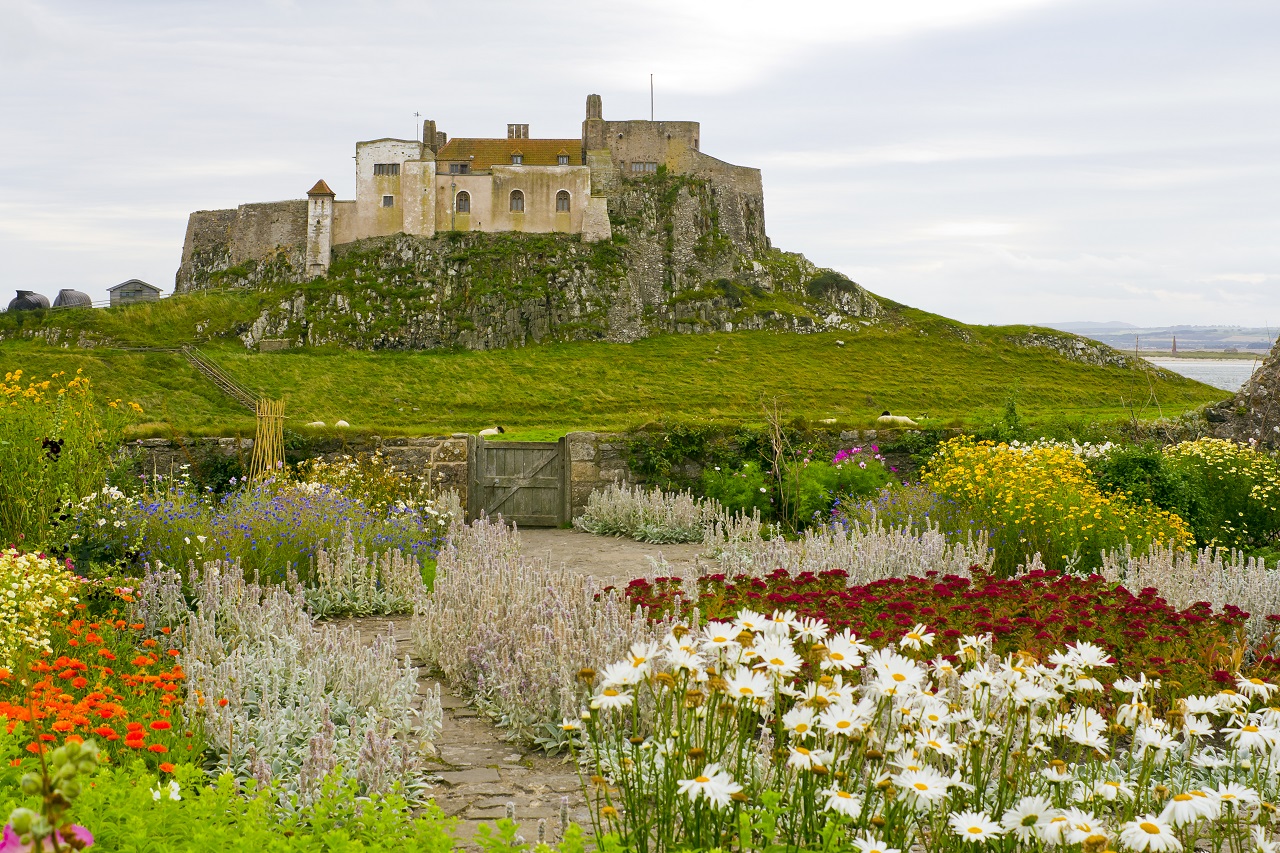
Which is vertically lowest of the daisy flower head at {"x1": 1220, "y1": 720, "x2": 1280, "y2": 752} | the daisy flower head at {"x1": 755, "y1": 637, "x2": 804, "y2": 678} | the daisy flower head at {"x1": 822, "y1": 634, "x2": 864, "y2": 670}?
the daisy flower head at {"x1": 1220, "y1": 720, "x2": 1280, "y2": 752}

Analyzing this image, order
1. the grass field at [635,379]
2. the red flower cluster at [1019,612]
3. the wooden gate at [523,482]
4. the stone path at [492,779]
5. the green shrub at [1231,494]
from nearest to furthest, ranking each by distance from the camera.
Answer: the stone path at [492,779] → the red flower cluster at [1019,612] → the green shrub at [1231,494] → the wooden gate at [523,482] → the grass field at [635,379]

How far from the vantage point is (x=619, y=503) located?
44.7ft

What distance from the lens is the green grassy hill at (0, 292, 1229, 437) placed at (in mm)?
36156

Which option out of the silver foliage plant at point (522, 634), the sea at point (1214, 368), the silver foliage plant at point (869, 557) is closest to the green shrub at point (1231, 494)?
the silver foliage plant at point (869, 557)

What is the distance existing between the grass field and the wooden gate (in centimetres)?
1507

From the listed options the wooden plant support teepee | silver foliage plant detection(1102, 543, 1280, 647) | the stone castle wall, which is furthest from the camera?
the stone castle wall

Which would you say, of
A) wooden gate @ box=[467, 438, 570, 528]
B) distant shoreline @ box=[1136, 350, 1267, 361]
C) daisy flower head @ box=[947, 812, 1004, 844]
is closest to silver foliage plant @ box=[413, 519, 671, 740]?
daisy flower head @ box=[947, 812, 1004, 844]

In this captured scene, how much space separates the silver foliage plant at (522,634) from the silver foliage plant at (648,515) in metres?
5.01

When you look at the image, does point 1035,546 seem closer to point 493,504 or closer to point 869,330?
point 493,504

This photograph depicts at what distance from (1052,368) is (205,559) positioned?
161ft

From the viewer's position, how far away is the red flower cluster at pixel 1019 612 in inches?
204

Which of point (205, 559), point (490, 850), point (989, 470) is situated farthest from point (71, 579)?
point (989, 470)

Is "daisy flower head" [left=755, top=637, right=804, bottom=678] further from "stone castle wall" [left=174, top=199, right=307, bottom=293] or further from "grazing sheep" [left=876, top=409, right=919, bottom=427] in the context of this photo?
"stone castle wall" [left=174, top=199, right=307, bottom=293]

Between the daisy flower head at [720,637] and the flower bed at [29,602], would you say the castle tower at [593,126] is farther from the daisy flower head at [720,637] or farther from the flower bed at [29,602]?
the daisy flower head at [720,637]
